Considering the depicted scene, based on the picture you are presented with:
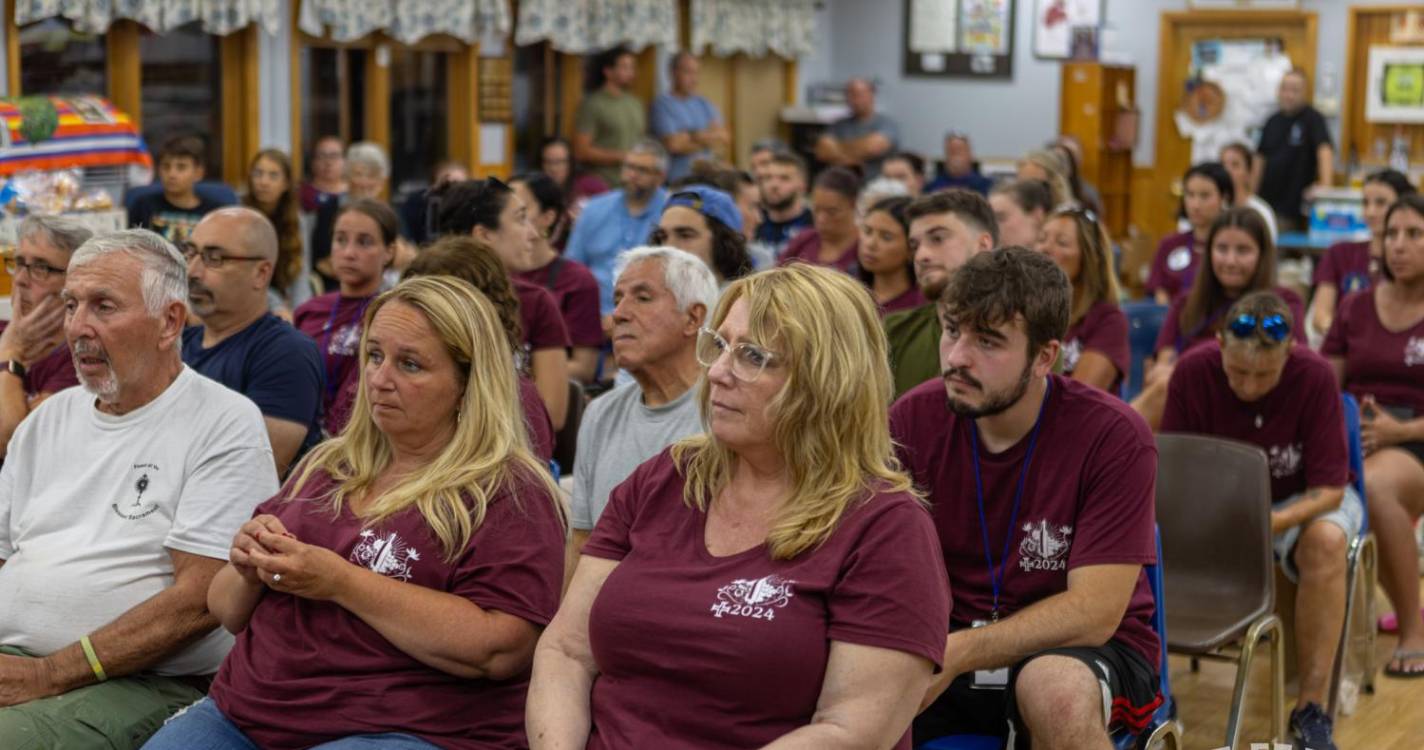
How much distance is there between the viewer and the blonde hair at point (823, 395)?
2305 millimetres

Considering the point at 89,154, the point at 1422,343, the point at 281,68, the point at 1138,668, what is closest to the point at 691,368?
the point at 1138,668

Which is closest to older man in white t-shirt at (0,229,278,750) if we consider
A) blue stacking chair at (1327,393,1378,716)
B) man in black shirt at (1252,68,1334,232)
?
blue stacking chair at (1327,393,1378,716)

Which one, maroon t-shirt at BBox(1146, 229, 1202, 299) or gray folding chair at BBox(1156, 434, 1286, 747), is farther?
maroon t-shirt at BBox(1146, 229, 1202, 299)

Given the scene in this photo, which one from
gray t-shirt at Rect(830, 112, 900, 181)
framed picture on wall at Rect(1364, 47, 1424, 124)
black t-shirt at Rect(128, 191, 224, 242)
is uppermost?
framed picture on wall at Rect(1364, 47, 1424, 124)

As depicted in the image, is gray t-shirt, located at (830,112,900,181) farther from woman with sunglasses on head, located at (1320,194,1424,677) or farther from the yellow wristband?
the yellow wristband

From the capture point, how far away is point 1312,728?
4070mm

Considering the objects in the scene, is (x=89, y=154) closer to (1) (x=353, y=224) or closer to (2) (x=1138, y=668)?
(1) (x=353, y=224)

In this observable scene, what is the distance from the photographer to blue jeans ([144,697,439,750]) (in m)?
2.51

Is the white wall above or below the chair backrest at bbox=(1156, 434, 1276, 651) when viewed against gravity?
above

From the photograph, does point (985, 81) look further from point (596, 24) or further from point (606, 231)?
point (606, 231)

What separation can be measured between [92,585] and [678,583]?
1240 mm

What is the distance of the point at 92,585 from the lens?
9.79ft

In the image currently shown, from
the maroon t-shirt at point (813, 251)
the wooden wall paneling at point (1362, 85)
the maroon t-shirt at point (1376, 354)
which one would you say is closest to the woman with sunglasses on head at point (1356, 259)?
the maroon t-shirt at point (1376, 354)

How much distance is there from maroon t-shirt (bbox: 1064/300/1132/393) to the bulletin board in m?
9.83
